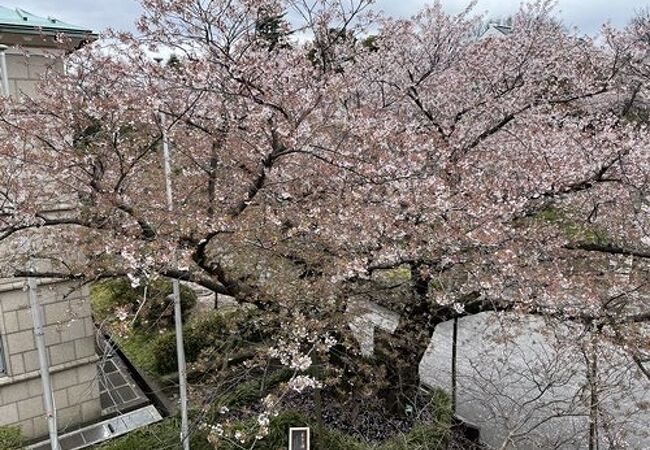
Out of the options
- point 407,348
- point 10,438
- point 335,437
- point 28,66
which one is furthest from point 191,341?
point 28,66

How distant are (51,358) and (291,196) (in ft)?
12.2

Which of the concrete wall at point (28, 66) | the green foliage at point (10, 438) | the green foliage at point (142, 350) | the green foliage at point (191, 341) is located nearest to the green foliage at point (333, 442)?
the green foliage at point (191, 341)

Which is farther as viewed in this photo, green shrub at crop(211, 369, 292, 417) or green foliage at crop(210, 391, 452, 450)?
green shrub at crop(211, 369, 292, 417)

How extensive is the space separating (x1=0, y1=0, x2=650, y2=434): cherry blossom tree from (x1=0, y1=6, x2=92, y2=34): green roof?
1.37 feet

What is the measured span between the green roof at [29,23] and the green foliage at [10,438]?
427cm

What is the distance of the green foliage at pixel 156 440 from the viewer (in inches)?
209

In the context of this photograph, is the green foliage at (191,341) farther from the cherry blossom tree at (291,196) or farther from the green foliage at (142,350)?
the cherry blossom tree at (291,196)

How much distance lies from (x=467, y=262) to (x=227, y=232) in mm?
2238

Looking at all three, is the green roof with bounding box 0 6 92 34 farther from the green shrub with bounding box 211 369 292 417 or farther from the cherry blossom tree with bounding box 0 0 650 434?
the green shrub with bounding box 211 369 292 417

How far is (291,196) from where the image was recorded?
187 inches

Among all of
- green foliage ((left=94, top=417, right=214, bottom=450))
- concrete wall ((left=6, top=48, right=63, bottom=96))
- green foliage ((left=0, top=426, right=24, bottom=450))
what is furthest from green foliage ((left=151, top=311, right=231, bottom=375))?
concrete wall ((left=6, top=48, right=63, bottom=96))

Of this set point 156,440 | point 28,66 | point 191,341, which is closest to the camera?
point 28,66

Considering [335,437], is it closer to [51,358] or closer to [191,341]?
[191,341]

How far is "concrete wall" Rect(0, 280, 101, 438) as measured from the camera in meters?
5.46
